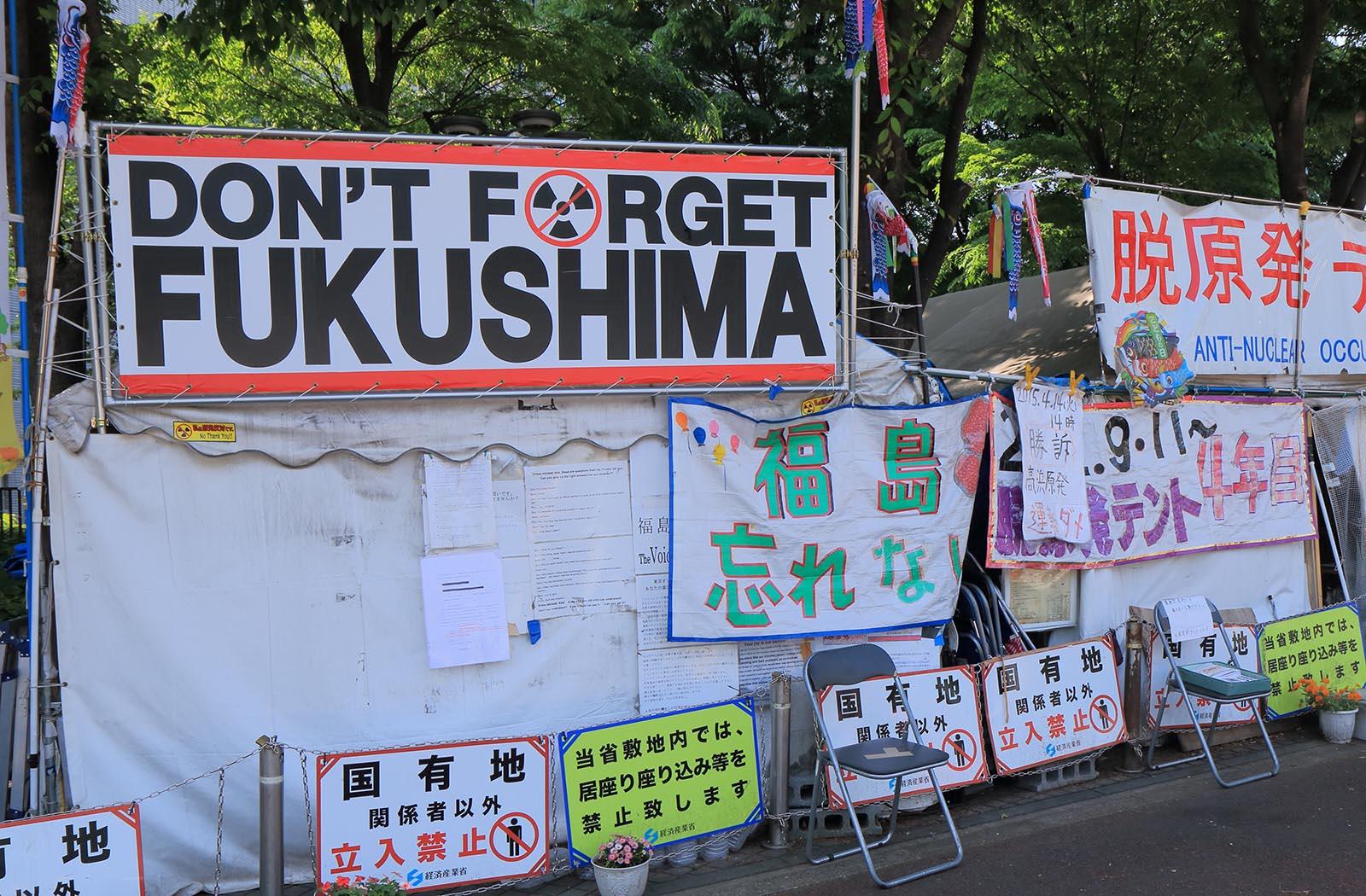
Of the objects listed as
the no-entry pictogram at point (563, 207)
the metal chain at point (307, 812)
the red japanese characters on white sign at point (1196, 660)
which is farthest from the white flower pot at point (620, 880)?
the red japanese characters on white sign at point (1196, 660)

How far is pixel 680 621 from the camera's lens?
18.1 feet

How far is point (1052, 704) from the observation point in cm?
627

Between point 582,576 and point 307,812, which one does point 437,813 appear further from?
point 582,576

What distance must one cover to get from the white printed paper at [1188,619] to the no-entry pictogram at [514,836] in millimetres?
4456

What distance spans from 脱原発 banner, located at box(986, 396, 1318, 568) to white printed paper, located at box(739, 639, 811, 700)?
4.75 feet

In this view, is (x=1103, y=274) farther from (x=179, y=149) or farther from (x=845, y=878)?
(x=179, y=149)

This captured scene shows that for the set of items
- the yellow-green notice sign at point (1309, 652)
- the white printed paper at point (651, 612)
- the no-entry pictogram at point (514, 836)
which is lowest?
the no-entry pictogram at point (514, 836)

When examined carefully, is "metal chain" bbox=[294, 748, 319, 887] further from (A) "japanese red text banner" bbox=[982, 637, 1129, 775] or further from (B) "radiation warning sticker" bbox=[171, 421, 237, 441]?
(A) "japanese red text banner" bbox=[982, 637, 1129, 775]

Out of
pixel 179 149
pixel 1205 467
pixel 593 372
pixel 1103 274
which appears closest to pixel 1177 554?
pixel 1205 467

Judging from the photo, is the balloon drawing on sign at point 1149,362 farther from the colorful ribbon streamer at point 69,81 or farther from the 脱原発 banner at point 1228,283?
the colorful ribbon streamer at point 69,81

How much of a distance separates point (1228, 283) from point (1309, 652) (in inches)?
111

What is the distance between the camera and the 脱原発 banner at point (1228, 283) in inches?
272

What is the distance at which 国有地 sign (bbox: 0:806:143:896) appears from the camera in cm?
394

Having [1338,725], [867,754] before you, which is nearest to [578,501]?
[867,754]
